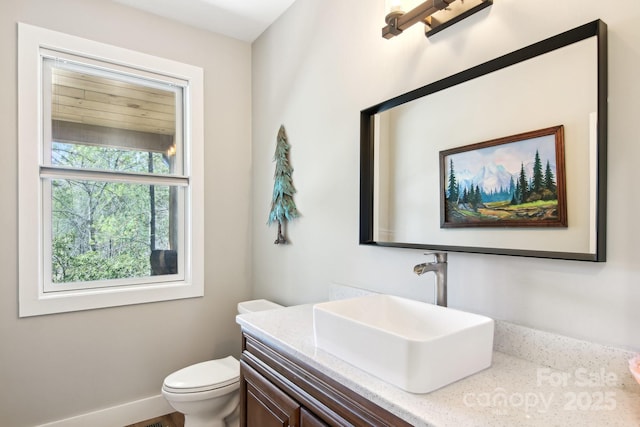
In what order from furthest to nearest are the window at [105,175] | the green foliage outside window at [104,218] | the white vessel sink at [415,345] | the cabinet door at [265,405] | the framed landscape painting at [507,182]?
the green foliage outside window at [104,218], the window at [105,175], the cabinet door at [265,405], the framed landscape painting at [507,182], the white vessel sink at [415,345]

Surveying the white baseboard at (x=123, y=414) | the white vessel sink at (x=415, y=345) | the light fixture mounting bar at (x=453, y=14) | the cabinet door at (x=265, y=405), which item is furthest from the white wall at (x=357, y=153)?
the white baseboard at (x=123, y=414)

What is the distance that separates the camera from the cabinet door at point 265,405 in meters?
1.22

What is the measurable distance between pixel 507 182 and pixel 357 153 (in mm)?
752

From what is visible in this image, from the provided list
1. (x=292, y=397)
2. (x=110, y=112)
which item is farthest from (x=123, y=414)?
(x=110, y=112)

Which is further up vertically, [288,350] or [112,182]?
[112,182]

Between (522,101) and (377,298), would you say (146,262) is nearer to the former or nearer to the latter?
(377,298)

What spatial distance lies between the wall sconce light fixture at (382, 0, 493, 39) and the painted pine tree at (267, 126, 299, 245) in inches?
40.1

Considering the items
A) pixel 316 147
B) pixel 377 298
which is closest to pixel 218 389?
pixel 377 298

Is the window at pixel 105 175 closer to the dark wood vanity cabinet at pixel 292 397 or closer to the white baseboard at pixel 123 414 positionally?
the white baseboard at pixel 123 414

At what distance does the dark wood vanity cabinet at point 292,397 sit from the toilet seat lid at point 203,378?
1.37 feet

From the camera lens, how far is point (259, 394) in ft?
4.70

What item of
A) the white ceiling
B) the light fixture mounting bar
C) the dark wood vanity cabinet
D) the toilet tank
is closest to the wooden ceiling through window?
the white ceiling

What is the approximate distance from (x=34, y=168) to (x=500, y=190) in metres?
2.34

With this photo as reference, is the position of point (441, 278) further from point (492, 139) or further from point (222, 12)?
point (222, 12)
